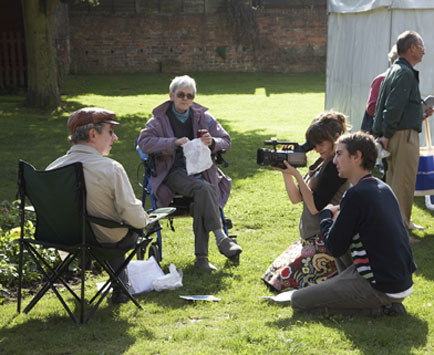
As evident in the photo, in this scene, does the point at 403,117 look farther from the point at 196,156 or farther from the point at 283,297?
the point at 283,297

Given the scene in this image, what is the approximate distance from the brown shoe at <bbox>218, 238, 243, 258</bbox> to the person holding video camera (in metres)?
0.66

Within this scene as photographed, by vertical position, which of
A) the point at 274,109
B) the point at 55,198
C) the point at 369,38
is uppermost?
the point at 369,38

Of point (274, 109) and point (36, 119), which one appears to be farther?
point (274, 109)

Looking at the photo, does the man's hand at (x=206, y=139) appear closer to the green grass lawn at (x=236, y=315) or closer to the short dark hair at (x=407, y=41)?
the green grass lawn at (x=236, y=315)

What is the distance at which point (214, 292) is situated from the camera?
5.18 m

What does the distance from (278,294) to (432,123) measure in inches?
193

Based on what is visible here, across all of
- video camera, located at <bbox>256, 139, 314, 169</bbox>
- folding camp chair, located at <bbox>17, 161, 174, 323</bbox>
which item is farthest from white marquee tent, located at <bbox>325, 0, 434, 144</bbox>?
folding camp chair, located at <bbox>17, 161, 174, 323</bbox>

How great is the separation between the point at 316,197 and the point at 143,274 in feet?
4.95

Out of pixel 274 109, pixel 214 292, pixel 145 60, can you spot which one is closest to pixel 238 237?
pixel 214 292

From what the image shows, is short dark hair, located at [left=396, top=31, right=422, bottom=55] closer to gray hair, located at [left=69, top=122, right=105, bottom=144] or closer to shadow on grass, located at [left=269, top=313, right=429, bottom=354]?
shadow on grass, located at [left=269, top=313, right=429, bottom=354]

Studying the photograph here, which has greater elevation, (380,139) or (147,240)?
(380,139)

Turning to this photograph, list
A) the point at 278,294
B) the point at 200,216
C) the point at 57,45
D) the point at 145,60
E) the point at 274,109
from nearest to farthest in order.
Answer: the point at 278,294 < the point at 200,216 < the point at 274,109 < the point at 57,45 < the point at 145,60

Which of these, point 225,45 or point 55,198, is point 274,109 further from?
point 55,198

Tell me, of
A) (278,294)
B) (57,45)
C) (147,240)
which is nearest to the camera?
(147,240)
